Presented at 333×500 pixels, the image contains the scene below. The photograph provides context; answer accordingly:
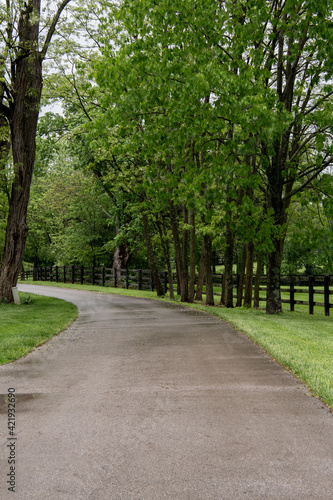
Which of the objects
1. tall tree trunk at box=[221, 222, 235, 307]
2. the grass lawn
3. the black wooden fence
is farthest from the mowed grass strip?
the black wooden fence

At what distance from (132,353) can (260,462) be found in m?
4.53

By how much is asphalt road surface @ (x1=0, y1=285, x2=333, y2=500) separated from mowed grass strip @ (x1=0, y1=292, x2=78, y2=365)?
1.85ft

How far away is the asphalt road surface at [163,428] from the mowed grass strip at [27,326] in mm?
563

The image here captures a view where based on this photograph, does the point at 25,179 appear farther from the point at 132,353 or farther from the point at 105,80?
the point at 132,353

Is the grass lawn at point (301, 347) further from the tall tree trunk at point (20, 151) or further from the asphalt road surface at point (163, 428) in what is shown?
the tall tree trunk at point (20, 151)

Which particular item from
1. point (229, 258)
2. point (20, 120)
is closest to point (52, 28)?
point (20, 120)

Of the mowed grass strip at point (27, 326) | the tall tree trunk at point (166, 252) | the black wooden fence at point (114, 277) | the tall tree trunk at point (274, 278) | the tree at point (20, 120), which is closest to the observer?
the mowed grass strip at point (27, 326)

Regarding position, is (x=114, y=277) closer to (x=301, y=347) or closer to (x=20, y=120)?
(x=20, y=120)

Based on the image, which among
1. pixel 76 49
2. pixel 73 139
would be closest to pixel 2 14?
pixel 76 49

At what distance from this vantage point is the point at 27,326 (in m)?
10.9

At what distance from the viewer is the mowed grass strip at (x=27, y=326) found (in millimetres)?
8109

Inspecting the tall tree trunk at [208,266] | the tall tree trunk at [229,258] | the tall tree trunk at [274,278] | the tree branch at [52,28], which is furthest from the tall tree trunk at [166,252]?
the tree branch at [52,28]

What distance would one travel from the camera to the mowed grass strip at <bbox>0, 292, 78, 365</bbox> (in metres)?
8.11

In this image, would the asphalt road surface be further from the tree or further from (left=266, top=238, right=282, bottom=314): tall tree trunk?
the tree
